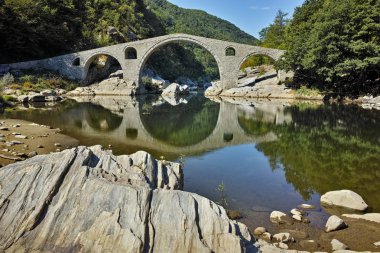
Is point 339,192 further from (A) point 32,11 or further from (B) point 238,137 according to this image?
(A) point 32,11

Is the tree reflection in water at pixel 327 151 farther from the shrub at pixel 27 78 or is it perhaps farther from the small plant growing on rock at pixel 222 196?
the shrub at pixel 27 78

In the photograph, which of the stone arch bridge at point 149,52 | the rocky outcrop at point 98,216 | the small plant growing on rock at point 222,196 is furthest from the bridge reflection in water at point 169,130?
the stone arch bridge at point 149,52

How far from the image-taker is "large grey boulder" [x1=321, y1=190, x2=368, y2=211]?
825 centimetres

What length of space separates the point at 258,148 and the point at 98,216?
37.0ft

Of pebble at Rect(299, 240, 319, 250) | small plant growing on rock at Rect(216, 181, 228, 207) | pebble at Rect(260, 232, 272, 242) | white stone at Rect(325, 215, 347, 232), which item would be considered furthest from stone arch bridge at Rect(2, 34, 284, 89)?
pebble at Rect(299, 240, 319, 250)

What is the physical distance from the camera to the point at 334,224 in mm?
7164

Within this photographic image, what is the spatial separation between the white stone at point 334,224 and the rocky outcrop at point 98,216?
2390mm

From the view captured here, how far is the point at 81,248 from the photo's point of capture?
16.5 ft

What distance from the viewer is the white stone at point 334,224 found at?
714cm

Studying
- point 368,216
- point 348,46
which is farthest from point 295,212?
point 348,46

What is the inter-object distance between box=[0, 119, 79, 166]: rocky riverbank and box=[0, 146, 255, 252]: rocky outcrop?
5194mm

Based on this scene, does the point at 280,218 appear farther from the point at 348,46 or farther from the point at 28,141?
the point at 348,46

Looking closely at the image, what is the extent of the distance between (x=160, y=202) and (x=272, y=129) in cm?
1554

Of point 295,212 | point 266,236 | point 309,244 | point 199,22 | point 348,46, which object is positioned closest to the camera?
point 309,244
